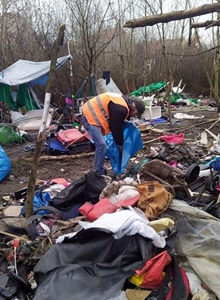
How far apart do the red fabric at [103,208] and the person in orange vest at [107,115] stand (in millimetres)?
1427

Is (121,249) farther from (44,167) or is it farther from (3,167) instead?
(44,167)

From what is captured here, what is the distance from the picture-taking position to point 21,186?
5047 mm

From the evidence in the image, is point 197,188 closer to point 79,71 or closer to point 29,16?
point 79,71

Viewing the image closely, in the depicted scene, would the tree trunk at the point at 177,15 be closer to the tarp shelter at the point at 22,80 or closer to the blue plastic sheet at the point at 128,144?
the blue plastic sheet at the point at 128,144

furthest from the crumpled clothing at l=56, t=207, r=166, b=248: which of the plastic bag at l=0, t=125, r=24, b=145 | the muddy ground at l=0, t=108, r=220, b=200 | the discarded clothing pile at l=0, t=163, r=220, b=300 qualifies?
the plastic bag at l=0, t=125, r=24, b=145

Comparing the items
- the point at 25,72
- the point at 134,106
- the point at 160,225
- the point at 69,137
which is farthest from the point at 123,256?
the point at 25,72

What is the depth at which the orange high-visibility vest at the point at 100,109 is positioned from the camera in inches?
170

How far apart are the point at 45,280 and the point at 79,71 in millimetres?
12174

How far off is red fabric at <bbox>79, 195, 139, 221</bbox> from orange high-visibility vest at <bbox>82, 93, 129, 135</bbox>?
1657 millimetres

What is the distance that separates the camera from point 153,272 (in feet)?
6.94

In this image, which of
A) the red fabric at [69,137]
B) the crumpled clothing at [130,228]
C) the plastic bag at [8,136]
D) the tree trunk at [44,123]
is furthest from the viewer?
the plastic bag at [8,136]

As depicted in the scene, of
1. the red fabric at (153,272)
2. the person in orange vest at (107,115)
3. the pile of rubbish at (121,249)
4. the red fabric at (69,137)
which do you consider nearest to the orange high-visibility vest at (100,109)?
the person in orange vest at (107,115)

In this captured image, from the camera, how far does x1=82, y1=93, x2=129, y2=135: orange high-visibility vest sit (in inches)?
170

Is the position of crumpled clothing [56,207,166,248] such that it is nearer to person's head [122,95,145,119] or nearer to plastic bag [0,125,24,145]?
person's head [122,95,145,119]
